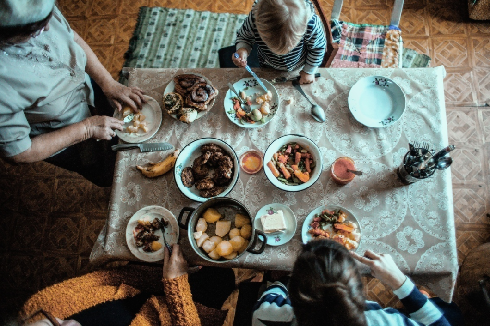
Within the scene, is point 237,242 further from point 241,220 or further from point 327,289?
point 327,289

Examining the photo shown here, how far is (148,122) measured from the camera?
1538 mm

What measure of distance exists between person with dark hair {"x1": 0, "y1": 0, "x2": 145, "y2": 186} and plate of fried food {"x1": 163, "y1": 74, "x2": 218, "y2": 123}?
0.58 feet

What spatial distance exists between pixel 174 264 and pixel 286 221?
0.50m

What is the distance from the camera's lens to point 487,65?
8.31 feet

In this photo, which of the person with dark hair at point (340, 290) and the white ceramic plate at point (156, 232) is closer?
the person with dark hair at point (340, 290)

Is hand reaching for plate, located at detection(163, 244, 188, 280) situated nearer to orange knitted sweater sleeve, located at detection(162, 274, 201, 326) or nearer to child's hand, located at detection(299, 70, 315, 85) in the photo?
orange knitted sweater sleeve, located at detection(162, 274, 201, 326)

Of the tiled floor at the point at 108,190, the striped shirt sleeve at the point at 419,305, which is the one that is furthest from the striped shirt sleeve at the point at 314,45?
the tiled floor at the point at 108,190

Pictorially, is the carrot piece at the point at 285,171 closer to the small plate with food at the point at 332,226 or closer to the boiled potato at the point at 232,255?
the small plate with food at the point at 332,226

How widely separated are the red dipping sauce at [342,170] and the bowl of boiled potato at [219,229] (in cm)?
41

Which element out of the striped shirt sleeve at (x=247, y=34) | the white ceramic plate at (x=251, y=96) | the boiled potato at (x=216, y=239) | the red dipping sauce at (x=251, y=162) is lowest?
the boiled potato at (x=216, y=239)

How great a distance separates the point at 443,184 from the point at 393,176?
0.67 feet

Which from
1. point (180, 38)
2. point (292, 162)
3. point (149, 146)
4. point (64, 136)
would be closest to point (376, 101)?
point (292, 162)

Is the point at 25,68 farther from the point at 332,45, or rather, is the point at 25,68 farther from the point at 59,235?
the point at 59,235

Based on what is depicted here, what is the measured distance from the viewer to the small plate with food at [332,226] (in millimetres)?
1301
